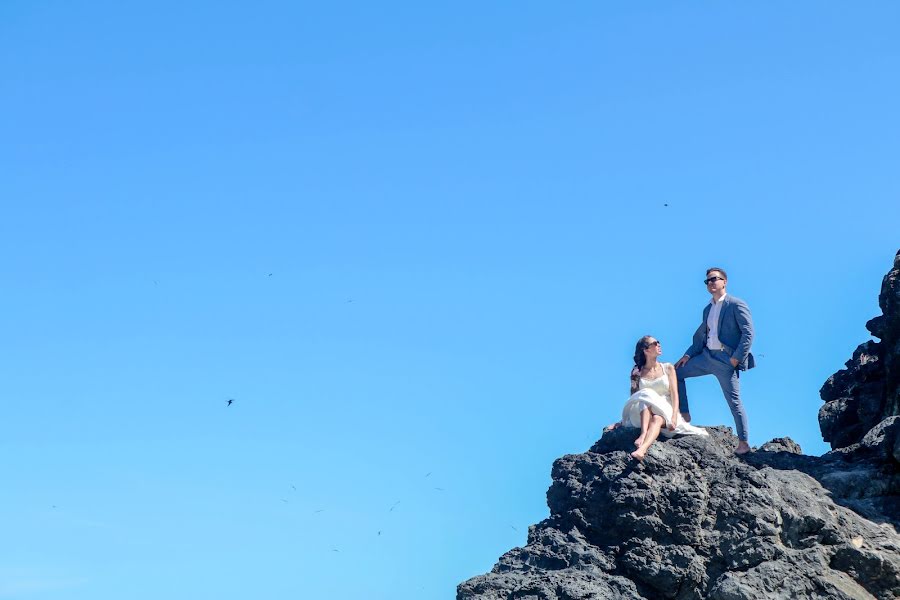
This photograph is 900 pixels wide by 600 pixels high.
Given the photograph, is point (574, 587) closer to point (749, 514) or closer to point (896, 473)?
point (749, 514)

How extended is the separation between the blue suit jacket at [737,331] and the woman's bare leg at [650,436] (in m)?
1.84

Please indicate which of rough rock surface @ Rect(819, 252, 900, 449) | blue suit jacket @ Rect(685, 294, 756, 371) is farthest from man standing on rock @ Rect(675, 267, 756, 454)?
rough rock surface @ Rect(819, 252, 900, 449)

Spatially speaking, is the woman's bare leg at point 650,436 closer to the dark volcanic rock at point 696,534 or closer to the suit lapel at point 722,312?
the dark volcanic rock at point 696,534

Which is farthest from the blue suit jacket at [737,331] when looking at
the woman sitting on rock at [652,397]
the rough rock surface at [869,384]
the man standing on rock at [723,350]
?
the rough rock surface at [869,384]

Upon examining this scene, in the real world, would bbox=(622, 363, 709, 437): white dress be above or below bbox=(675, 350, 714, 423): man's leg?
below

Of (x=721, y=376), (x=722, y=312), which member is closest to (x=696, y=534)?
(x=721, y=376)

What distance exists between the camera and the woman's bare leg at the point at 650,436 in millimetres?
18234

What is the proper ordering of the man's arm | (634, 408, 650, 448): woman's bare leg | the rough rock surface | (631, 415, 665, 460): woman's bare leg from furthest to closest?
the rough rock surface → the man's arm → (634, 408, 650, 448): woman's bare leg → (631, 415, 665, 460): woman's bare leg

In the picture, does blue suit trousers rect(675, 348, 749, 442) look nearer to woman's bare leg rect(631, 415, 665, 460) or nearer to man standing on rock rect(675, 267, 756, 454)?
man standing on rock rect(675, 267, 756, 454)

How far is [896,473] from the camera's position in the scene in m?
19.2

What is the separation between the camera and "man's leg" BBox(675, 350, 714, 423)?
65.6ft

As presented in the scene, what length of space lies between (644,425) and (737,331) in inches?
101

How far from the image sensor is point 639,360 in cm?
1948

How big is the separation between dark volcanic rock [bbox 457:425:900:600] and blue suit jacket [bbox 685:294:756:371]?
164 centimetres
